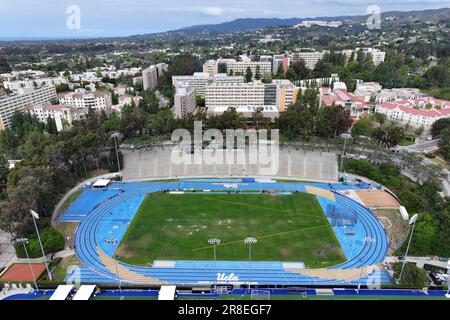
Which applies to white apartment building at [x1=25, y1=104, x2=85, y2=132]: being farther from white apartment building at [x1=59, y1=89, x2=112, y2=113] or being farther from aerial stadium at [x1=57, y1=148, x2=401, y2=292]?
aerial stadium at [x1=57, y1=148, x2=401, y2=292]

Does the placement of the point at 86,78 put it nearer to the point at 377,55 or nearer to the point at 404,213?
the point at 377,55

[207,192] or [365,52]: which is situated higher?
[365,52]

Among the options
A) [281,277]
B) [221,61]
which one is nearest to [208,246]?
[281,277]

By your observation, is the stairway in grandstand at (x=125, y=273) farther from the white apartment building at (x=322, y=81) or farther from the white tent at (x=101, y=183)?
the white apartment building at (x=322, y=81)

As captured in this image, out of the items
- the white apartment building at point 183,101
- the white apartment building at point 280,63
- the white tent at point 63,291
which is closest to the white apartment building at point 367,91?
the white apartment building at point 280,63

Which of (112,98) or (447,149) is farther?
(112,98)
